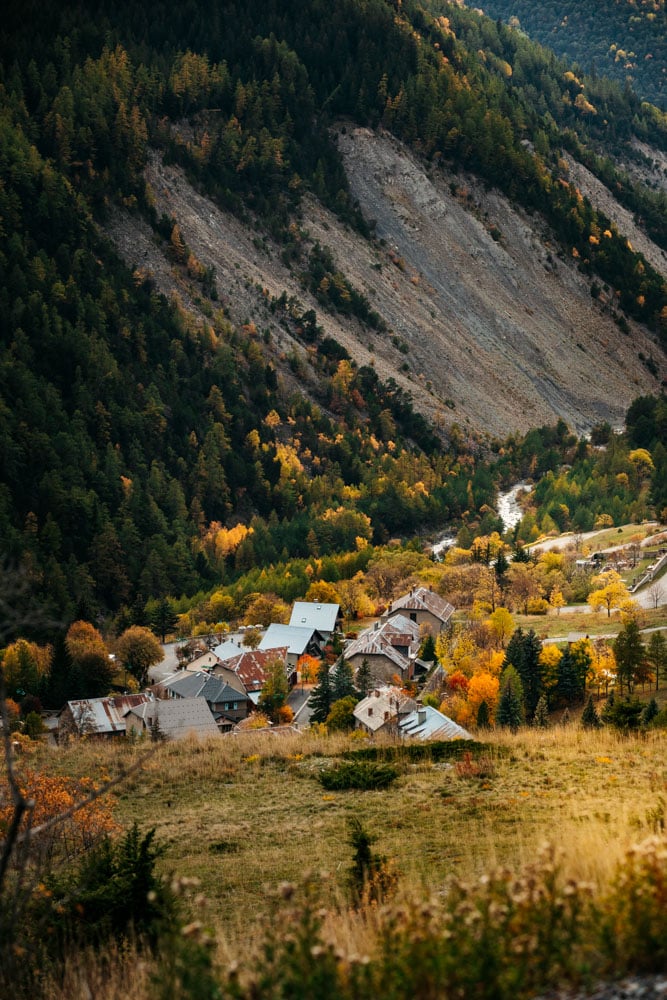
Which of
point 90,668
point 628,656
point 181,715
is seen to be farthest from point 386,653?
point 90,668

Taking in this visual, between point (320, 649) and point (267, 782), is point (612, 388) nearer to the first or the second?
point (320, 649)

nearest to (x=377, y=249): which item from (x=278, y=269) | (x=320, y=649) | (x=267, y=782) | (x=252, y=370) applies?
(x=278, y=269)

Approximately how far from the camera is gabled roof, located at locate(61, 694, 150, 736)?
5334 cm

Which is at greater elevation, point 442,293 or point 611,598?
point 611,598

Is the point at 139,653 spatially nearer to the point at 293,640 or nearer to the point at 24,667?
the point at 24,667

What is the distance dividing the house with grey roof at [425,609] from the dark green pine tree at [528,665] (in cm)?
2099

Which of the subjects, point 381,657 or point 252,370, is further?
point 252,370

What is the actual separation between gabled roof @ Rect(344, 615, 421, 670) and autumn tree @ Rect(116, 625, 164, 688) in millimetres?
15830

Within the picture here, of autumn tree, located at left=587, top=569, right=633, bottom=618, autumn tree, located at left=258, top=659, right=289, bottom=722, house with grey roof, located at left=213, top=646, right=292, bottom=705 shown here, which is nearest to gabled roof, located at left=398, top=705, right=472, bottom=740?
autumn tree, located at left=258, top=659, right=289, bottom=722

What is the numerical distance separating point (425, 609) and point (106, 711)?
89.4 feet

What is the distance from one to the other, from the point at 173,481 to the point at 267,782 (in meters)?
95.0

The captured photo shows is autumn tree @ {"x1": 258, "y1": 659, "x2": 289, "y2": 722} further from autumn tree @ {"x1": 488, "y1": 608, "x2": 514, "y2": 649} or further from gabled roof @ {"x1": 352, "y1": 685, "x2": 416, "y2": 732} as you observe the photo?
autumn tree @ {"x1": 488, "y1": 608, "x2": 514, "y2": 649}

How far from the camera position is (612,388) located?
160875mm

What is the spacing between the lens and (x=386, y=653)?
6359 cm
